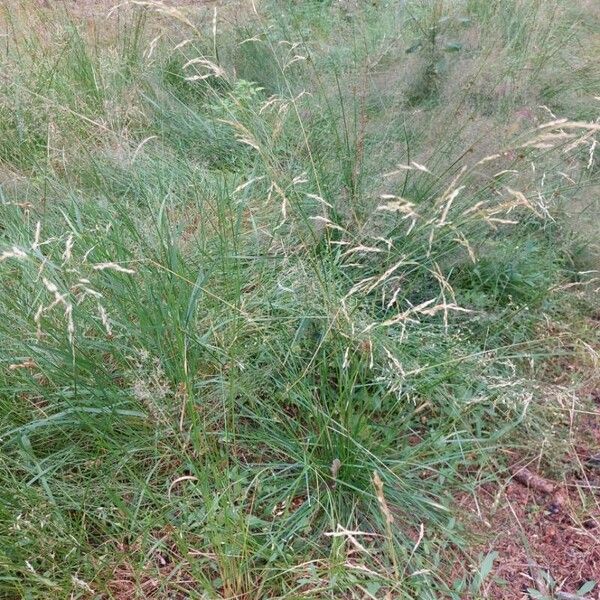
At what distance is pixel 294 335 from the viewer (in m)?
1.75

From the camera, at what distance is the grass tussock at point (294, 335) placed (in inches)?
53.5

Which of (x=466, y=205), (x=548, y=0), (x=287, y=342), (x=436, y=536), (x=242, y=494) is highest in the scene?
(x=548, y=0)

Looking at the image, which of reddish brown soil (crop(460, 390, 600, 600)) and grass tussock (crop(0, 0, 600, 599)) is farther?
reddish brown soil (crop(460, 390, 600, 600))

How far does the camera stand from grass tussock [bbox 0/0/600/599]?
1358mm

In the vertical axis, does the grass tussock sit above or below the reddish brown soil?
above

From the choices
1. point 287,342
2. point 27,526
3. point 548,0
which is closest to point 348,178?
point 287,342

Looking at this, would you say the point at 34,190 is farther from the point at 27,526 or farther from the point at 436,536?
the point at 436,536

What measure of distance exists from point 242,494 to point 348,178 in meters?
1.23

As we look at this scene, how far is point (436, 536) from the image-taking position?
4.91ft

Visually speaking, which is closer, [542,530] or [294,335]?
[542,530]

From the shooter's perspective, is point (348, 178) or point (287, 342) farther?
point (348, 178)

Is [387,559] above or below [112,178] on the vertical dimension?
below

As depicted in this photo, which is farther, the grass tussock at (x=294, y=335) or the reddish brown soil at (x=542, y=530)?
the reddish brown soil at (x=542, y=530)

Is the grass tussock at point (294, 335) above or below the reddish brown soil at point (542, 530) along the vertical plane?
above
